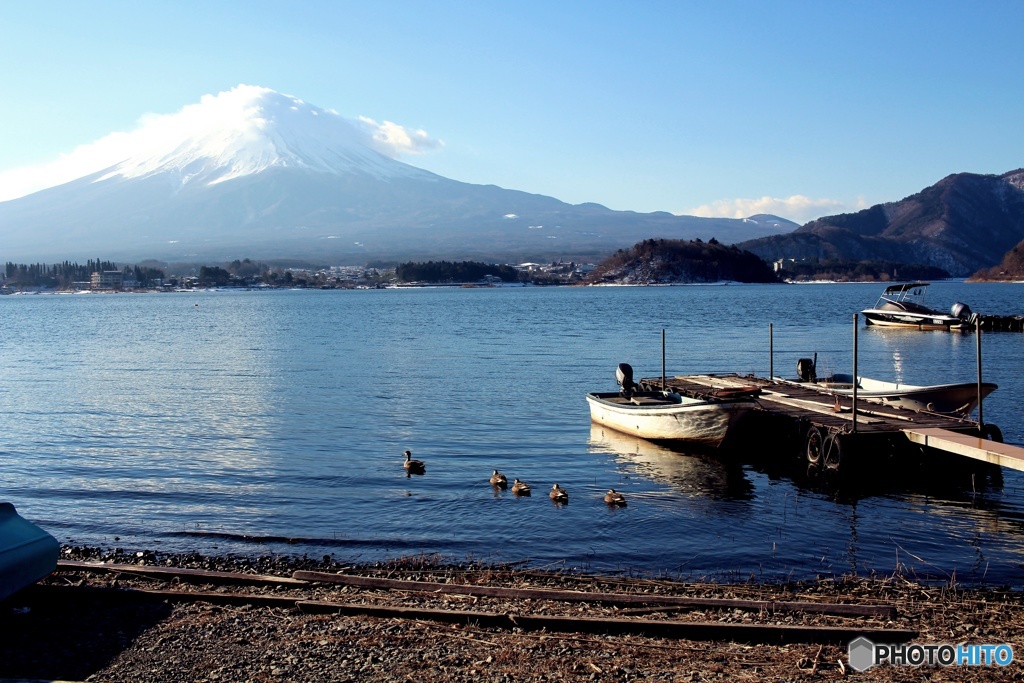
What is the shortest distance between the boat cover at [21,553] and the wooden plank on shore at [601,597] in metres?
2.44

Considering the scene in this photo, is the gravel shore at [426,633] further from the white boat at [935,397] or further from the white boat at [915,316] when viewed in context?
the white boat at [915,316]

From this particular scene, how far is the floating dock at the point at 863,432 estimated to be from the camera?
51.9 ft

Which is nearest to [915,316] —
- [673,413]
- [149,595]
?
[673,413]

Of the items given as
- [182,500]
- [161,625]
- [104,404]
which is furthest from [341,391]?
[161,625]

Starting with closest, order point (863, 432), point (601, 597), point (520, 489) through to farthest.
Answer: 1. point (601, 597)
2. point (520, 489)
3. point (863, 432)

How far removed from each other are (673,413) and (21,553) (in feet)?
45.0

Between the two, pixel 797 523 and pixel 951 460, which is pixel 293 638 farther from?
pixel 951 460

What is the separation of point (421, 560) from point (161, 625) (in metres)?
3.69

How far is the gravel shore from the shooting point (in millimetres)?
7379

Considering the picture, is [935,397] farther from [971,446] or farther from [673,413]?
[673,413]

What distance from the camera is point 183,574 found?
1005 cm

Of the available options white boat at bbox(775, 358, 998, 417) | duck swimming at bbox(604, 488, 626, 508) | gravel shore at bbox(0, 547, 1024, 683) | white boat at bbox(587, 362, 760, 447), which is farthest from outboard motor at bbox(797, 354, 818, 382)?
gravel shore at bbox(0, 547, 1024, 683)

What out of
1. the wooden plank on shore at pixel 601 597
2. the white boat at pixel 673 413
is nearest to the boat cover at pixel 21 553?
the wooden plank on shore at pixel 601 597

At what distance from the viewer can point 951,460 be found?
17.4m
